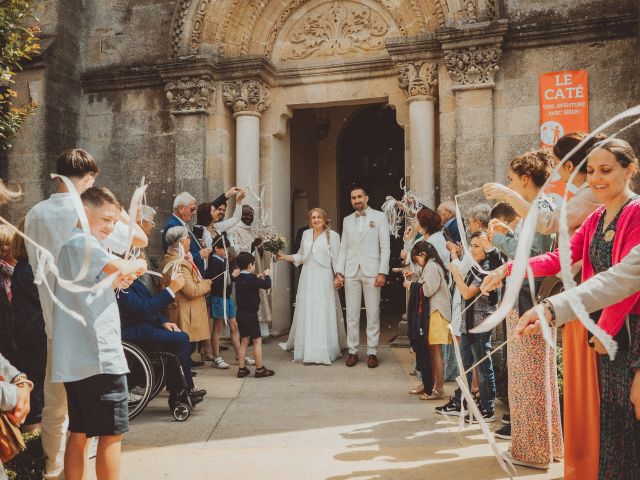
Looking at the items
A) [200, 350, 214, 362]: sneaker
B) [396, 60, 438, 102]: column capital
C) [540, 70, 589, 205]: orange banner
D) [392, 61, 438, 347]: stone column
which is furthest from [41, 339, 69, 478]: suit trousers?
[396, 60, 438, 102]: column capital

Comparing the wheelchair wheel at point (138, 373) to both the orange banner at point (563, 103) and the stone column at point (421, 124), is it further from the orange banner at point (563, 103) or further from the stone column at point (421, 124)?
the orange banner at point (563, 103)

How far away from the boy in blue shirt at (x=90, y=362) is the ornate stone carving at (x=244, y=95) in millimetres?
6706

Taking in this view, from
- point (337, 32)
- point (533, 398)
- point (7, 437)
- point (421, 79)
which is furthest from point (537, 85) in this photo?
point (7, 437)

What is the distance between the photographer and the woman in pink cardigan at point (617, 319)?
2.49 metres

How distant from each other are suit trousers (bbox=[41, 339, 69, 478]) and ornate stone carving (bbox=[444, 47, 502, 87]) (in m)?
A: 6.63

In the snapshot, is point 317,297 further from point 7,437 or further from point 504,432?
point 7,437

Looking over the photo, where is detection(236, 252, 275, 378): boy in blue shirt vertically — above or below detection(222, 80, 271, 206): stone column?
below

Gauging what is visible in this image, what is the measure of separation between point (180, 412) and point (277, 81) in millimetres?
6234

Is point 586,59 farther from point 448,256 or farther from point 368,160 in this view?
point 368,160

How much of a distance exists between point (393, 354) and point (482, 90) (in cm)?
382

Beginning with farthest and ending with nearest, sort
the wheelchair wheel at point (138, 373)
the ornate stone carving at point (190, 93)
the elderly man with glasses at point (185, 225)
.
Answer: the ornate stone carving at point (190, 93), the elderly man with glasses at point (185, 225), the wheelchair wheel at point (138, 373)

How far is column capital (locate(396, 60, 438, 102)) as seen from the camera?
27.5 ft

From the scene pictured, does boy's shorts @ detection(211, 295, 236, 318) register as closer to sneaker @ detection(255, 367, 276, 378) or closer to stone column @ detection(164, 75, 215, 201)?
sneaker @ detection(255, 367, 276, 378)

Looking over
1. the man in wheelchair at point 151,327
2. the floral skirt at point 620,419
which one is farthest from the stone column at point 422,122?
the floral skirt at point 620,419
